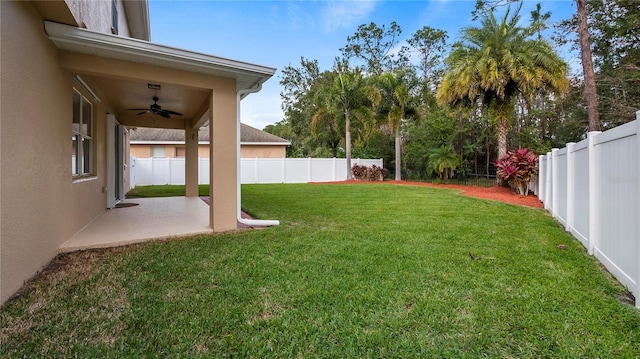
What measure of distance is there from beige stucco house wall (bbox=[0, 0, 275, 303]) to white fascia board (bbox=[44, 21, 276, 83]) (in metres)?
0.01

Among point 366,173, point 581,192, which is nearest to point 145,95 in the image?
point 581,192

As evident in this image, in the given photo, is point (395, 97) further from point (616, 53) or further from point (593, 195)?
point (593, 195)

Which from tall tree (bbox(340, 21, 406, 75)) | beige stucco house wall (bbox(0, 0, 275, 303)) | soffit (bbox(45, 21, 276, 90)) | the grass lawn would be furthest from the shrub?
the grass lawn

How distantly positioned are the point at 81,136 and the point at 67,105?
52.2 inches

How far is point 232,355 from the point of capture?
214 cm

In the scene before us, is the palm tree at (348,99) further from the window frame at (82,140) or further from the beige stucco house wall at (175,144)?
the window frame at (82,140)

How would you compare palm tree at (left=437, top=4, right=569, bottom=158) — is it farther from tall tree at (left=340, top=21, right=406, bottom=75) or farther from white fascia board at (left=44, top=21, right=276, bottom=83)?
tall tree at (left=340, top=21, right=406, bottom=75)

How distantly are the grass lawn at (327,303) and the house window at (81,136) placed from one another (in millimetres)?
2307

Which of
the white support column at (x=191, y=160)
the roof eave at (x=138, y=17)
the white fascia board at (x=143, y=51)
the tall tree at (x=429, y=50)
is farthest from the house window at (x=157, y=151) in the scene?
the tall tree at (x=429, y=50)

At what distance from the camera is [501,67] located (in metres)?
12.7

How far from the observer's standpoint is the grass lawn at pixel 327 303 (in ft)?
7.30

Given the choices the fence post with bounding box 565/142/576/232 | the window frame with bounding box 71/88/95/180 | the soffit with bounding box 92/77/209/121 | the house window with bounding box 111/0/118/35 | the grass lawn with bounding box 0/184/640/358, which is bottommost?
the grass lawn with bounding box 0/184/640/358

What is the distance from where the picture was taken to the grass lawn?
2227mm

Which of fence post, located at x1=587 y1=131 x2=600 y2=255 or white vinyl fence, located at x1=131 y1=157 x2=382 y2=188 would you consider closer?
fence post, located at x1=587 y1=131 x2=600 y2=255
